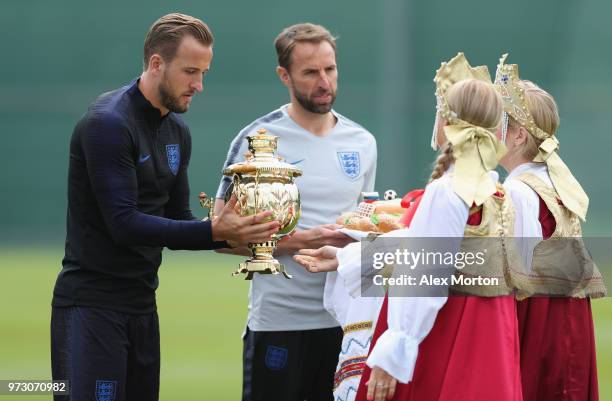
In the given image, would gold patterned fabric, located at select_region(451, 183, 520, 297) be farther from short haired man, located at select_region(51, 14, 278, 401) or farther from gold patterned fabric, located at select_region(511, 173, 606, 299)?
short haired man, located at select_region(51, 14, 278, 401)

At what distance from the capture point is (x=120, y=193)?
11.5 feet

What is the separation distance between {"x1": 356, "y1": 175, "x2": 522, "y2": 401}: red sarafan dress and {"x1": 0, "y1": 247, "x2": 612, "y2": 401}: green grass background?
3262 millimetres

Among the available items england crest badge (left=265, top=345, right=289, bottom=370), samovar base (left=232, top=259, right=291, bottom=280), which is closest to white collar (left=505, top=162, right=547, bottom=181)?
samovar base (left=232, top=259, right=291, bottom=280)

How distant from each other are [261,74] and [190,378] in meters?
7.78

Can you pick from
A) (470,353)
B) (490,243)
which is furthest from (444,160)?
(470,353)

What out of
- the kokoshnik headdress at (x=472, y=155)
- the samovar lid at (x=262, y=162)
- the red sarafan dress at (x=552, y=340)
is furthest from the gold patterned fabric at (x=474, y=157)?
the samovar lid at (x=262, y=162)

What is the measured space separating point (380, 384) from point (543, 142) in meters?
1.16

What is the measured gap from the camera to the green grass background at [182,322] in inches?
275

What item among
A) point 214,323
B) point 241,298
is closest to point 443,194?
point 214,323

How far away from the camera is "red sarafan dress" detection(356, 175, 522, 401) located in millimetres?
3127

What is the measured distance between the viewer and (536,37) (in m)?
14.6

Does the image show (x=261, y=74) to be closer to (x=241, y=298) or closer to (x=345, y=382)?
(x=241, y=298)

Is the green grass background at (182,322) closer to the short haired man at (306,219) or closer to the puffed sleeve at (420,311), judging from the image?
the short haired man at (306,219)

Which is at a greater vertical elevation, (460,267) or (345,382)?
(460,267)
